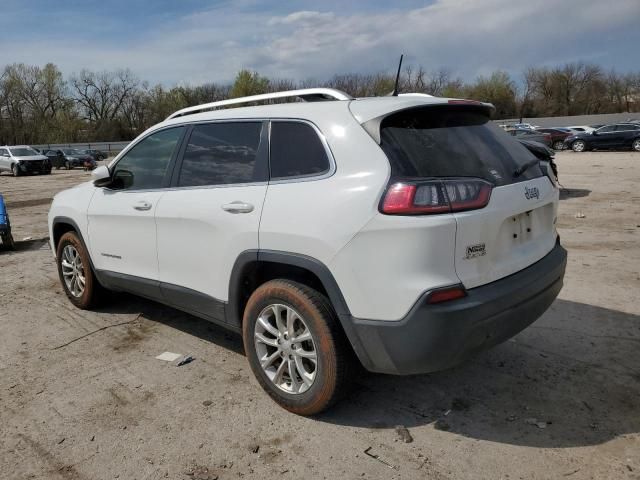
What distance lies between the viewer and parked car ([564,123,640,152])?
2819cm

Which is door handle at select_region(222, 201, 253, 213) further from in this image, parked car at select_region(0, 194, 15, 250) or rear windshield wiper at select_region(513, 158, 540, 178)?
parked car at select_region(0, 194, 15, 250)

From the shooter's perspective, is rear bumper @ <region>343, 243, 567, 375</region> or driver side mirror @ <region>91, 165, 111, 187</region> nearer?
rear bumper @ <region>343, 243, 567, 375</region>

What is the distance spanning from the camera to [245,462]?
2699 mm

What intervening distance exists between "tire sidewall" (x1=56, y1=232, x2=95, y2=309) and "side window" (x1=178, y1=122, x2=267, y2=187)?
1644 millimetres

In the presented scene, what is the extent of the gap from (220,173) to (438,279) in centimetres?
169

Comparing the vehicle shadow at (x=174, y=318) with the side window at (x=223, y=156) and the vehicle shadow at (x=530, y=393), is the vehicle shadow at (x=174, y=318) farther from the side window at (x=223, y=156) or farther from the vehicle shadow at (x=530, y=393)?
the side window at (x=223, y=156)

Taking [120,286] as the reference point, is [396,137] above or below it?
above

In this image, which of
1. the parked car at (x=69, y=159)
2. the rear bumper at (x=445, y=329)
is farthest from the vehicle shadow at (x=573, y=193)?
the parked car at (x=69, y=159)

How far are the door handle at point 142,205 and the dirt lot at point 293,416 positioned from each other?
1.14 m

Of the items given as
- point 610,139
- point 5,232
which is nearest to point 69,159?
point 5,232

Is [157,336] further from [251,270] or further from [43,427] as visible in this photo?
[251,270]

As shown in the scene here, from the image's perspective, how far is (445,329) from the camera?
247 centimetres

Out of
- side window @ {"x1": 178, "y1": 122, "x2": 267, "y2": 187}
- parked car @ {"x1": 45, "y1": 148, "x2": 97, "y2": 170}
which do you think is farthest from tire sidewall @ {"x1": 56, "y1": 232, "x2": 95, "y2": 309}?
parked car @ {"x1": 45, "y1": 148, "x2": 97, "y2": 170}

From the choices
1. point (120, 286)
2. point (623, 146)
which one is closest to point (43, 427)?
point (120, 286)
